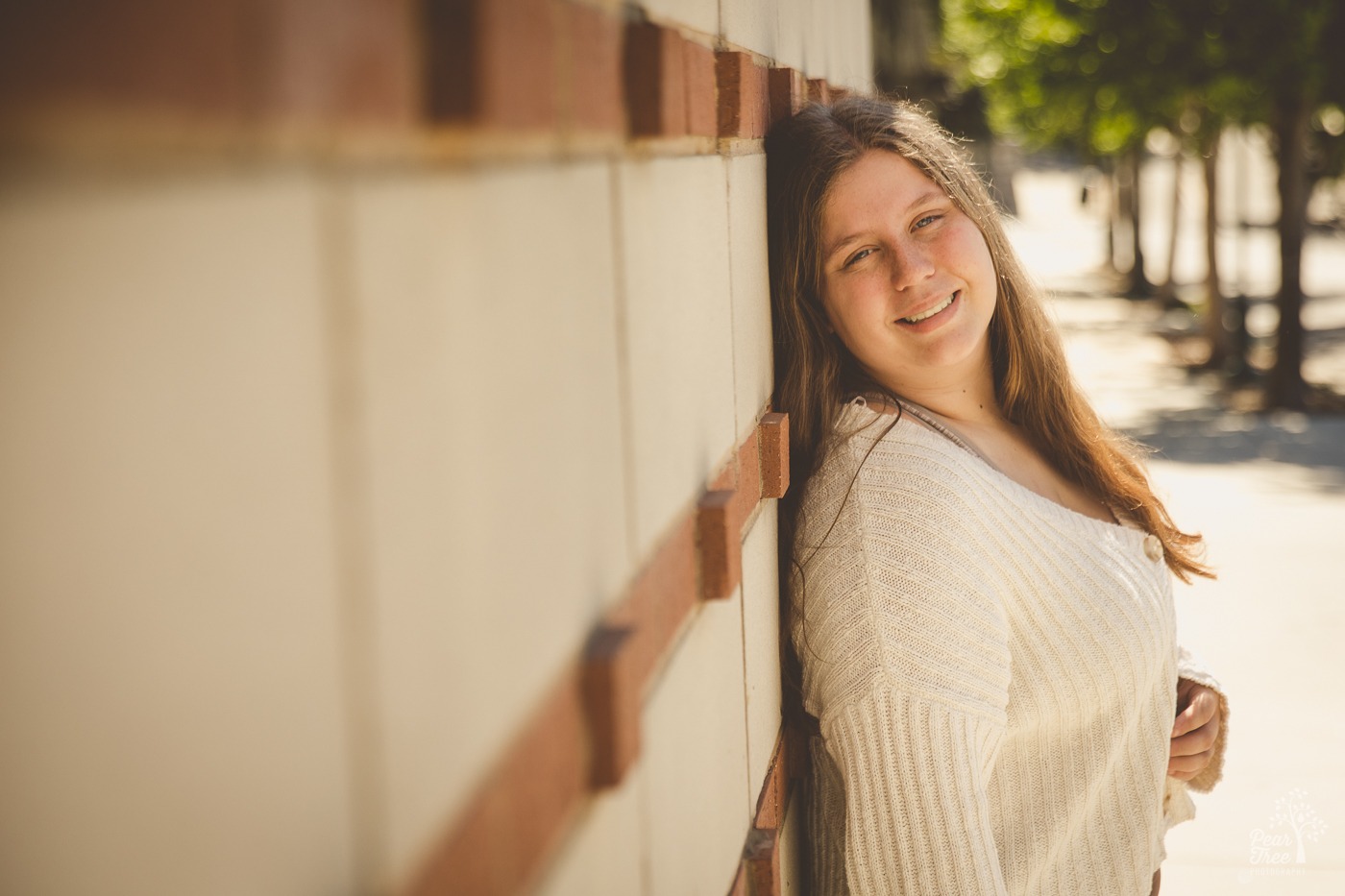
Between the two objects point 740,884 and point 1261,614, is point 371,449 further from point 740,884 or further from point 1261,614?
point 1261,614

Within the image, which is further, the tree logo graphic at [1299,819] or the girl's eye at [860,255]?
the tree logo graphic at [1299,819]

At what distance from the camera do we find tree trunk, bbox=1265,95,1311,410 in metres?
11.6

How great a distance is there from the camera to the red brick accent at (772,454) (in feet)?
6.83

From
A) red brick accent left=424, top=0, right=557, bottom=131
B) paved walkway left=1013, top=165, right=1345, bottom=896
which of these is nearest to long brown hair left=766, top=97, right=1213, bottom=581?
red brick accent left=424, top=0, right=557, bottom=131

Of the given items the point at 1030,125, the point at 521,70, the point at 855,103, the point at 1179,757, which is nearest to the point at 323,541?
the point at 521,70

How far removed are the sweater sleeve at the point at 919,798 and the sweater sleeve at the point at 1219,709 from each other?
1.02m

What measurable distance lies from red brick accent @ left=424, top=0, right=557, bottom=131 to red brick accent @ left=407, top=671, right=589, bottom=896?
0.39 meters

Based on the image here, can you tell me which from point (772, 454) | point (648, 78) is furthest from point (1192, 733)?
point (648, 78)

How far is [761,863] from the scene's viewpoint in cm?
187

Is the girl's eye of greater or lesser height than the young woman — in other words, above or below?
above

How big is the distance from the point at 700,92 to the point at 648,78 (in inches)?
13.3

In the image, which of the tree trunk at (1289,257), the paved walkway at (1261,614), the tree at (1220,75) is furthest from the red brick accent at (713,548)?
the tree trunk at (1289,257)

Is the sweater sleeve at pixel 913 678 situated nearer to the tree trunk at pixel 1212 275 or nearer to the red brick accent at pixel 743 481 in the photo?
the red brick accent at pixel 743 481

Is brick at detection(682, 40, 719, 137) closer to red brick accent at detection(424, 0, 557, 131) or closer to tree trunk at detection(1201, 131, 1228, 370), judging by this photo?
red brick accent at detection(424, 0, 557, 131)
